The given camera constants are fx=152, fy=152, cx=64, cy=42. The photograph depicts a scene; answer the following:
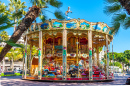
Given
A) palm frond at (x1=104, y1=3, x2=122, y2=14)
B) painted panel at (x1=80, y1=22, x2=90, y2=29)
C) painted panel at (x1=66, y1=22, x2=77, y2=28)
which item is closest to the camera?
palm frond at (x1=104, y1=3, x2=122, y2=14)

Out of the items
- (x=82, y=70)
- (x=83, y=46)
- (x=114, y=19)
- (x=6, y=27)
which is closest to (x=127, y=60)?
(x=83, y=46)

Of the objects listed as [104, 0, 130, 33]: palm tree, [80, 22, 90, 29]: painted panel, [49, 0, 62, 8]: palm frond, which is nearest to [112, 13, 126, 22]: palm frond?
[104, 0, 130, 33]: palm tree

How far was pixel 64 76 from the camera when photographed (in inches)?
596

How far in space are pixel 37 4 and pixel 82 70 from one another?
9.67 m

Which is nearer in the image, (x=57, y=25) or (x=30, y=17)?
(x=30, y=17)

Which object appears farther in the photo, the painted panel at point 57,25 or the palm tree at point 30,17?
the painted panel at point 57,25

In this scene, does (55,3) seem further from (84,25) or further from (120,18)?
(84,25)

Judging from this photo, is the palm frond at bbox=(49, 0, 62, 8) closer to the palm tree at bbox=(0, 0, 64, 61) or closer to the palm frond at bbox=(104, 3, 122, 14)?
the palm tree at bbox=(0, 0, 64, 61)

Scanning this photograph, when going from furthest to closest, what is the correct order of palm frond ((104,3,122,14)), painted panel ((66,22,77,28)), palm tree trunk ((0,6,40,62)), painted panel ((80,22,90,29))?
painted panel ((80,22,90,29)) → painted panel ((66,22,77,28)) → palm frond ((104,3,122,14)) → palm tree trunk ((0,6,40,62))

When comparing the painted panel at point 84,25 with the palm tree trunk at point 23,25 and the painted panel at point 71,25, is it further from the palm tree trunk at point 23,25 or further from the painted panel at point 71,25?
the palm tree trunk at point 23,25

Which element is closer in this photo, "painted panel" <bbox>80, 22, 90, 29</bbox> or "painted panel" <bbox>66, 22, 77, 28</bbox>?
"painted panel" <bbox>66, 22, 77, 28</bbox>

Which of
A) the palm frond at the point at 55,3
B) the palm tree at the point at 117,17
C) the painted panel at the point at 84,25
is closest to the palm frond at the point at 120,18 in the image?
the palm tree at the point at 117,17

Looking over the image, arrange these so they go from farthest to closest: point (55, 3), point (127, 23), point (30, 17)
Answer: point (55, 3) < point (127, 23) < point (30, 17)

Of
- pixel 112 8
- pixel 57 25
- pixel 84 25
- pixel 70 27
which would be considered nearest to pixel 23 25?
pixel 112 8
